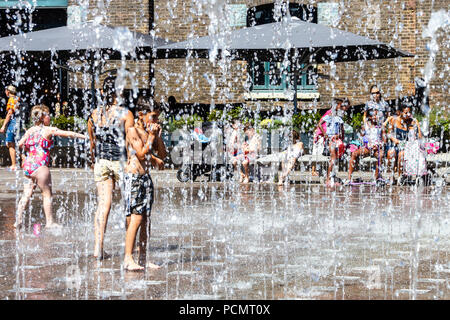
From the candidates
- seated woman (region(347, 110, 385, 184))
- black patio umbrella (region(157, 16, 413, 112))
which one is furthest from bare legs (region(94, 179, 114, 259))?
black patio umbrella (region(157, 16, 413, 112))

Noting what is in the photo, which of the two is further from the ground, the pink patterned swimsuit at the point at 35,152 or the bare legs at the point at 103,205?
the pink patterned swimsuit at the point at 35,152

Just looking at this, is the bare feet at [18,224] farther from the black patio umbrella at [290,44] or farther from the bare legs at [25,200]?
the black patio umbrella at [290,44]

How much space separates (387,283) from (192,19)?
55.1ft

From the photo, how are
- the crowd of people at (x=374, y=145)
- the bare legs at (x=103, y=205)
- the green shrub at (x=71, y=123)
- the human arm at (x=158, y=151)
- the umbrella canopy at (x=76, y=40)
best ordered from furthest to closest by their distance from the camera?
the green shrub at (x=71, y=123), the umbrella canopy at (x=76, y=40), the crowd of people at (x=374, y=145), the bare legs at (x=103, y=205), the human arm at (x=158, y=151)

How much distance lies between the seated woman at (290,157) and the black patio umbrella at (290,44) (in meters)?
1.90

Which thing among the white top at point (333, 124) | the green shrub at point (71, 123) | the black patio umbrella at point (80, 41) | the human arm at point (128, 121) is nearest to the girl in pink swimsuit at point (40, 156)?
the human arm at point (128, 121)

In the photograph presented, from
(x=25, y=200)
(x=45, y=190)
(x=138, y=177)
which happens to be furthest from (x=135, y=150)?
(x=25, y=200)

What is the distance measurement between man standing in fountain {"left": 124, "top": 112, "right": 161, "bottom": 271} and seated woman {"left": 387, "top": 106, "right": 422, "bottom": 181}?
28.7ft

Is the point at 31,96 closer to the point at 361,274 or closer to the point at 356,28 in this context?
the point at 356,28

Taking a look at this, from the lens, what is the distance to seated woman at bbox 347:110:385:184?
47.0 feet

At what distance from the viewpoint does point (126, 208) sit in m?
6.28

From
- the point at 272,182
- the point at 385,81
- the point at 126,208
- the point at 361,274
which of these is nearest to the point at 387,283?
the point at 361,274

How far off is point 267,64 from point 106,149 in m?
15.7

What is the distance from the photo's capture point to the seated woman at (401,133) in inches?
558
